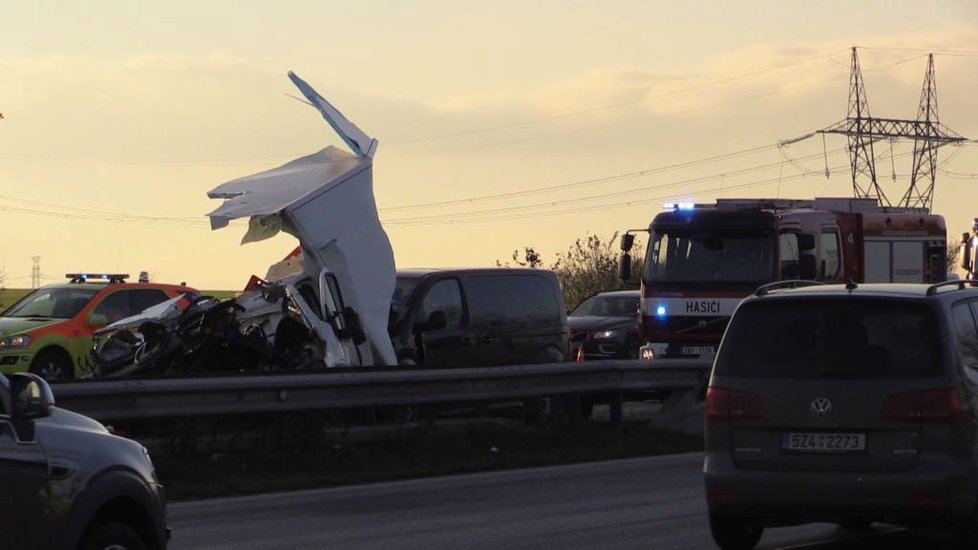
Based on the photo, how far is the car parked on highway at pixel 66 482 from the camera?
692 centimetres

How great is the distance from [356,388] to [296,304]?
230 centimetres

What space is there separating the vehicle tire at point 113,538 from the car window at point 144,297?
57.8 feet

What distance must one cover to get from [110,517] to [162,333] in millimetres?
10669

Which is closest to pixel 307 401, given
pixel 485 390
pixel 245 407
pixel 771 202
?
pixel 245 407

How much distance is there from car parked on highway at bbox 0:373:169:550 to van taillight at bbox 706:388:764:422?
3.73m

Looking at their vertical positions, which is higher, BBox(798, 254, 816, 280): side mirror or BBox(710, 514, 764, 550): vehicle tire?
BBox(798, 254, 816, 280): side mirror

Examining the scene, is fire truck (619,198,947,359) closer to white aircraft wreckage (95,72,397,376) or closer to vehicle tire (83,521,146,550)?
white aircraft wreckage (95,72,397,376)

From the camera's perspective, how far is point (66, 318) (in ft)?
78.9

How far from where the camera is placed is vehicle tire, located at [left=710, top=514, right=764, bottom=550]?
1057cm

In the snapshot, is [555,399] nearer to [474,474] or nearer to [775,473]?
[474,474]

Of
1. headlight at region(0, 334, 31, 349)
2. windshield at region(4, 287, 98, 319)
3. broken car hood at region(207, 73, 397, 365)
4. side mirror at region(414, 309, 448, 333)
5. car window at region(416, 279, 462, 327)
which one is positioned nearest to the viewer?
broken car hood at region(207, 73, 397, 365)

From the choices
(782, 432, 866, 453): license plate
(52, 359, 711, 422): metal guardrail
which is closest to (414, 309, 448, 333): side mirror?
(52, 359, 711, 422): metal guardrail

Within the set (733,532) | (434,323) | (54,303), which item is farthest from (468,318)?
Answer: (733,532)

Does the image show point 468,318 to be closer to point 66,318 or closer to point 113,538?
point 66,318
